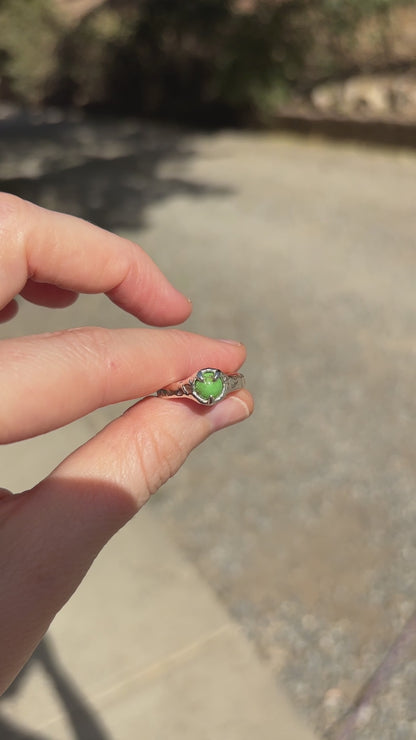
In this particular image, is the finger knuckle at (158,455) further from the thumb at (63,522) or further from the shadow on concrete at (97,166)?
the shadow on concrete at (97,166)

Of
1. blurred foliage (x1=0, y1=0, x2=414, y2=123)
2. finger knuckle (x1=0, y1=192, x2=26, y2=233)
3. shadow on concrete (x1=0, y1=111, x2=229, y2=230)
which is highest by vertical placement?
finger knuckle (x1=0, y1=192, x2=26, y2=233)

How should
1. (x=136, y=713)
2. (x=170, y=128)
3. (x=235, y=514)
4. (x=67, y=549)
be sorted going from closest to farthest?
(x=67, y=549)
(x=136, y=713)
(x=235, y=514)
(x=170, y=128)

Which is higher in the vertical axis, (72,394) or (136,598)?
(72,394)

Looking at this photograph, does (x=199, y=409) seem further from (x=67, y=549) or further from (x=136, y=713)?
(x=136, y=713)

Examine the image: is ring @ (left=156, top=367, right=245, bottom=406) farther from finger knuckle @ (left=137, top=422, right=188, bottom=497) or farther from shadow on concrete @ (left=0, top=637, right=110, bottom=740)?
shadow on concrete @ (left=0, top=637, right=110, bottom=740)

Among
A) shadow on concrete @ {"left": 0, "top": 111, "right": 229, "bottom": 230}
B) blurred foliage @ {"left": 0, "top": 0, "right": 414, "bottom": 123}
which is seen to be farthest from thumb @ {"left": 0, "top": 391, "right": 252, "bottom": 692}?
blurred foliage @ {"left": 0, "top": 0, "right": 414, "bottom": 123}

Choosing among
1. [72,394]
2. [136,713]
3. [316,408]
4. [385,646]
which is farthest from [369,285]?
[72,394]

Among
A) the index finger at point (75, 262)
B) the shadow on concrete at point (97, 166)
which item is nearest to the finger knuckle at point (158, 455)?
the index finger at point (75, 262)
